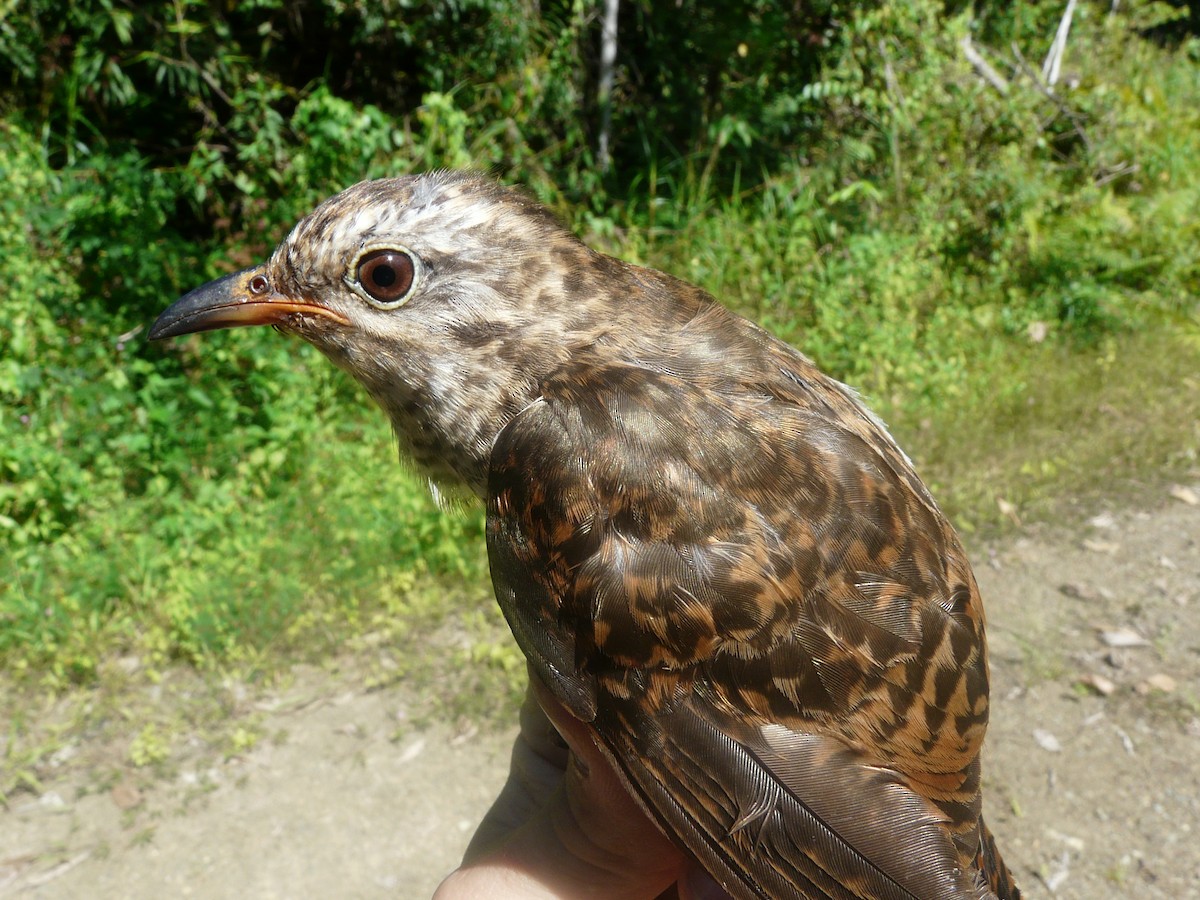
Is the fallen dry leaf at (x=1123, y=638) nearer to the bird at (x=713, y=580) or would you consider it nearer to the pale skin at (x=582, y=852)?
the bird at (x=713, y=580)

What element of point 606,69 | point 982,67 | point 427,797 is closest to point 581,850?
point 427,797

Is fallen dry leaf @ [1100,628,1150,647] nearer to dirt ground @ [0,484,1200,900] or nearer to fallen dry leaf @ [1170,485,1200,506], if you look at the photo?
dirt ground @ [0,484,1200,900]

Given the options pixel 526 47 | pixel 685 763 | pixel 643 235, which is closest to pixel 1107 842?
pixel 685 763

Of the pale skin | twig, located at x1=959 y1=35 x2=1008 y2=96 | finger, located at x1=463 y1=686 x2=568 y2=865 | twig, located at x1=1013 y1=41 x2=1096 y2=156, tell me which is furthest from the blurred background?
the pale skin

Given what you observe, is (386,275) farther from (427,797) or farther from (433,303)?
(427,797)

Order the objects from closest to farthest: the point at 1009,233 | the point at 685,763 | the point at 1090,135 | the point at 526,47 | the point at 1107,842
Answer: the point at 685,763, the point at 1107,842, the point at 526,47, the point at 1009,233, the point at 1090,135

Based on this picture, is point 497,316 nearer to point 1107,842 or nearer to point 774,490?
point 774,490

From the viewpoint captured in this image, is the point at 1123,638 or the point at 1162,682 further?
the point at 1123,638
